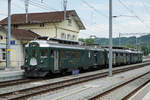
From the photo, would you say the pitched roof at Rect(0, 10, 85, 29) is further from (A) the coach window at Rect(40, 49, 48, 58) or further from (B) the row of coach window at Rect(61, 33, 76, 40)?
(A) the coach window at Rect(40, 49, 48, 58)

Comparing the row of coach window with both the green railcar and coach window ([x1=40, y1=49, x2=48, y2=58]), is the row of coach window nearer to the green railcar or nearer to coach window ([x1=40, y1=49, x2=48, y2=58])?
the green railcar

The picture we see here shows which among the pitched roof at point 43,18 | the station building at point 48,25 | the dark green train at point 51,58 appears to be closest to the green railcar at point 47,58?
the dark green train at point 51,58

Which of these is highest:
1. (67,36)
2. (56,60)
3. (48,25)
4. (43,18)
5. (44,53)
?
(43,18)

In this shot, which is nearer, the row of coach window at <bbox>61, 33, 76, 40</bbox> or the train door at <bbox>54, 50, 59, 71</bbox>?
the train door at <bbox>54, 50, 59, 71</bbox>

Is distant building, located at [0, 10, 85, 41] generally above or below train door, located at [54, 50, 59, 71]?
above

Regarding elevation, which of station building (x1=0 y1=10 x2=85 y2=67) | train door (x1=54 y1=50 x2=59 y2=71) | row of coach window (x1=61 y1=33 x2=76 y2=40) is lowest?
train door (x1=54 y1=50 x2=59 y2=71)

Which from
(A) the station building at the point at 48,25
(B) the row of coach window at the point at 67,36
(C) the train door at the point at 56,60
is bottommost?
(C) the train door at the point at 56,60

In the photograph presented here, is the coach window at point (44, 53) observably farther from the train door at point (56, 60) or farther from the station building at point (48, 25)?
the station building at point (48, 25)

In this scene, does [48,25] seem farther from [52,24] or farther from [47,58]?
[47,58]

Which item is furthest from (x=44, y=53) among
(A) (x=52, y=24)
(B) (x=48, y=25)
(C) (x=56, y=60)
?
(B) (x=48, y=25)

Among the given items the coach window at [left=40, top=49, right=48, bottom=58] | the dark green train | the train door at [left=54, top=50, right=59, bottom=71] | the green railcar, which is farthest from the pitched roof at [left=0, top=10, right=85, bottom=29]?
the coach window at [left=40, top=49, right=48, bottom=58]

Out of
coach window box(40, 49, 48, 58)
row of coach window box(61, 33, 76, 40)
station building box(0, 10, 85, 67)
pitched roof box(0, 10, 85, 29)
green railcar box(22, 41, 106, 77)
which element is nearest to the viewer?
green railcar box(22, 41, 106, 77)

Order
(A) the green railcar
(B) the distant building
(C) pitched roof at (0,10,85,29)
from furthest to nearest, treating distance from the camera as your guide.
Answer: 1. (C) pitched roof at (0,10,85,29)
2. (B) the distant building
3. (A) the green railcar

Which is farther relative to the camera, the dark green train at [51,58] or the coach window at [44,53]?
the coach window at [44,53]
